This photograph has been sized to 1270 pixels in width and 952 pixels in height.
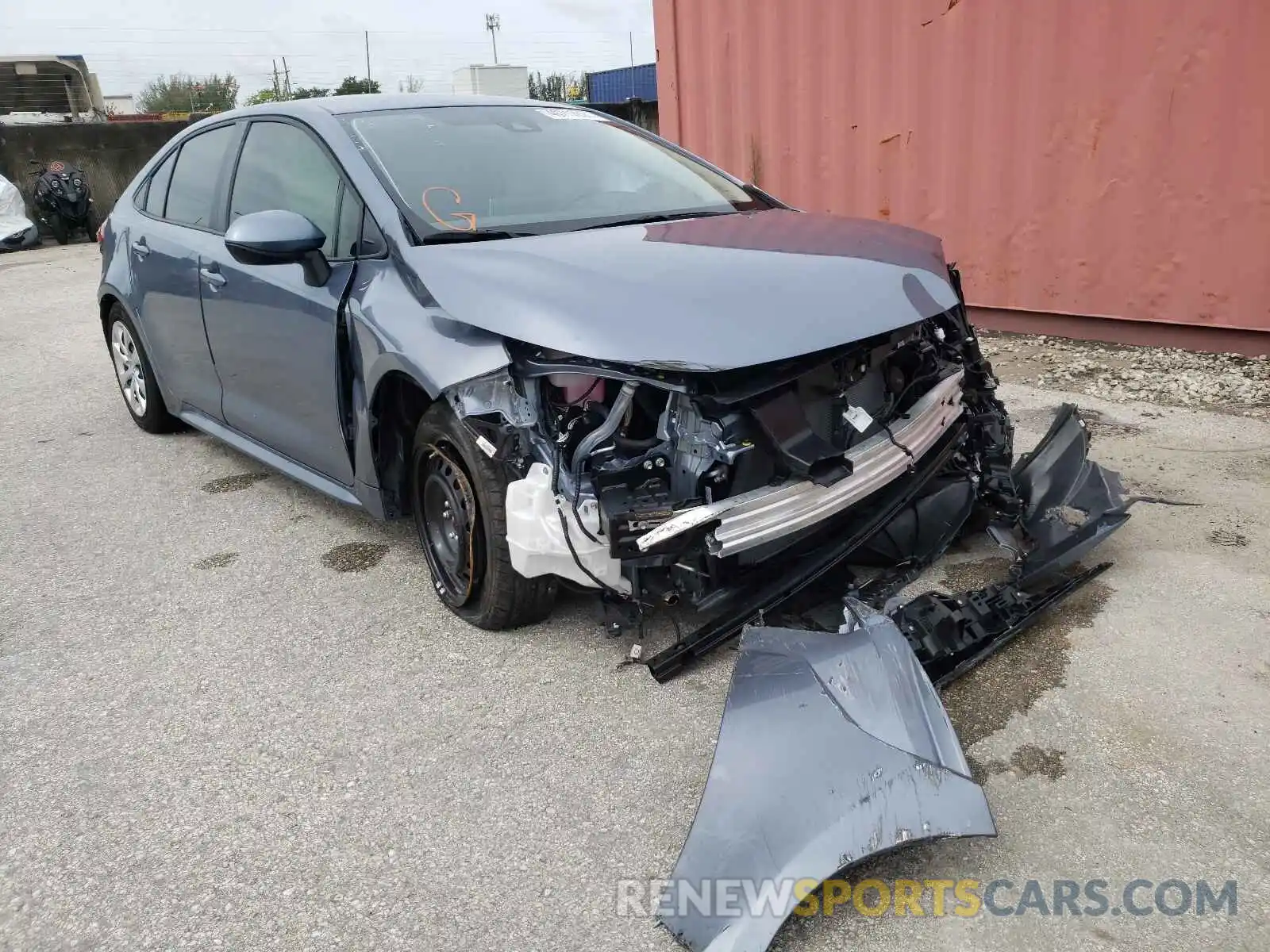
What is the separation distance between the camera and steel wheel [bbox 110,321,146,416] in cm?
510

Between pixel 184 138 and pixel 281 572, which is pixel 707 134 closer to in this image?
pixel 184 138

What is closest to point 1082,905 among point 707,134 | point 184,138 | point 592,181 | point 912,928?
point 912,928

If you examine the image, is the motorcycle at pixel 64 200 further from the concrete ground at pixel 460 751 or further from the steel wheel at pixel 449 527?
the steel wheel at pixel 449 527

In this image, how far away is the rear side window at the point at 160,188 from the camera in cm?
457

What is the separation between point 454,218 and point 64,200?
14.4 metres

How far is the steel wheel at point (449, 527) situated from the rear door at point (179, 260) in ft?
4.85

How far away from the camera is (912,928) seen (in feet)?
6.30

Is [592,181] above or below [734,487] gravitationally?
above

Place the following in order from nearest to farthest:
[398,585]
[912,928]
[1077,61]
Answer: [912,928]
[398,585]
[1077,61]

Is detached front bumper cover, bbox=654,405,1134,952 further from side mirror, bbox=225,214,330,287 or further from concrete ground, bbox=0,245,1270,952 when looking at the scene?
side mirror, bbox=225,214,330,287

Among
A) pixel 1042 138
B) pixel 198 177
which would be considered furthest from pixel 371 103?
pixel 1042 138

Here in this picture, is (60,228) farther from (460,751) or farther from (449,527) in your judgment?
(460,751)

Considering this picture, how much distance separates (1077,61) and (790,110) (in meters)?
2.04

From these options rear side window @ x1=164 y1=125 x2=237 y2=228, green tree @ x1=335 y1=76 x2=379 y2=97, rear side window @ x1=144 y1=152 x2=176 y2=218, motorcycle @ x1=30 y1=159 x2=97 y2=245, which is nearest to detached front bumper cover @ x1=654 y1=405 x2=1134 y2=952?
rear side window @ x1=164 y1=125 x2=237 y2=228
